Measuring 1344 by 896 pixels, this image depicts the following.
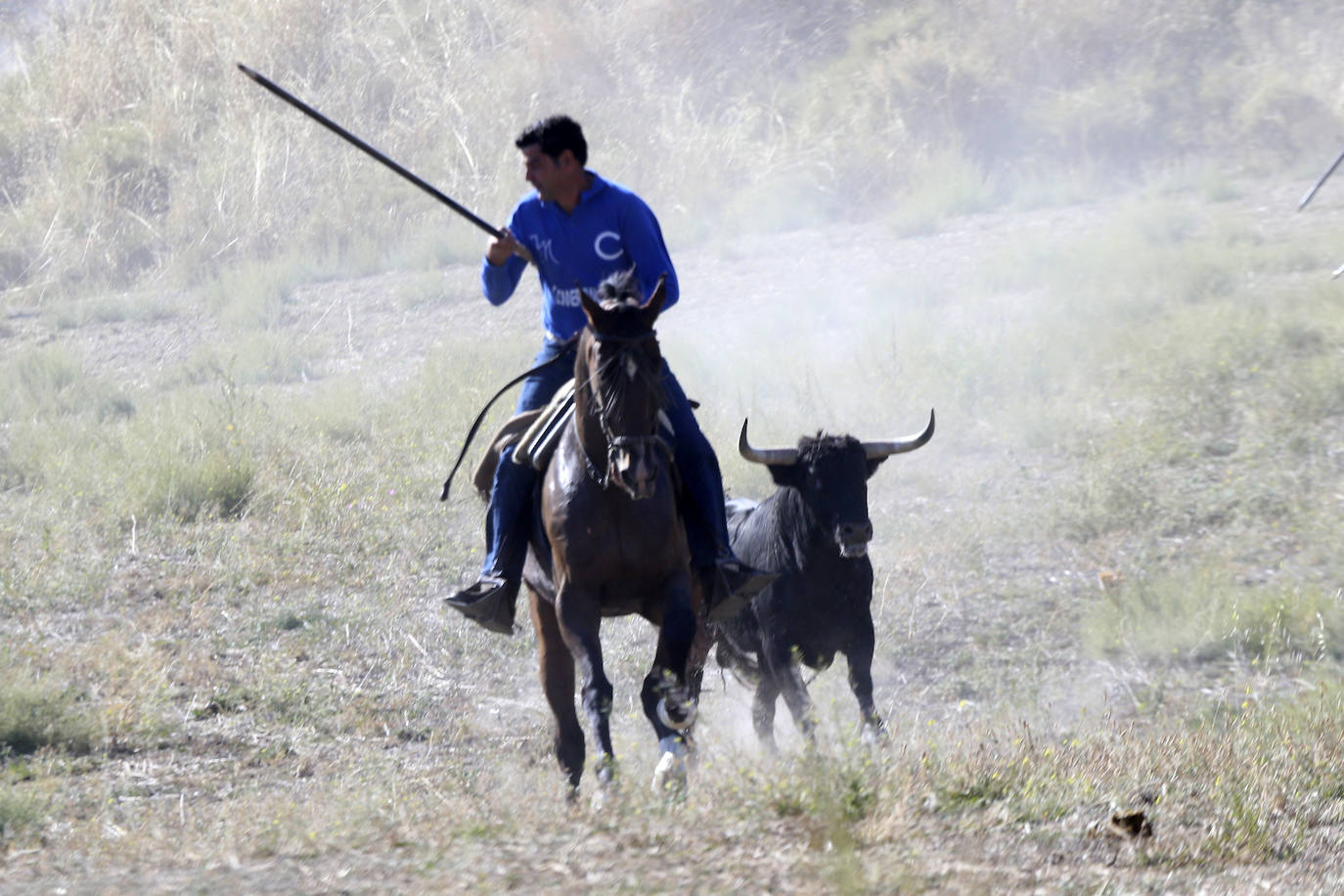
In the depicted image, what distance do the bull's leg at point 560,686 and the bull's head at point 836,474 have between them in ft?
4.83

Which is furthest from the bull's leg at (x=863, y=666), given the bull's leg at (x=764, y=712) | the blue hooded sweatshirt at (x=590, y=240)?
the blue hooded sweatshirt at (x=590, y=240)

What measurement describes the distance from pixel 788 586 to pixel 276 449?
7570mm

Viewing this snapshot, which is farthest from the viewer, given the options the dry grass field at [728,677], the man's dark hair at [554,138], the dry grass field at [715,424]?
the man's dark hair at [554,138]

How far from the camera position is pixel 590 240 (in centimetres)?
679

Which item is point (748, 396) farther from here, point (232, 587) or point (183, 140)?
point (183, 140)

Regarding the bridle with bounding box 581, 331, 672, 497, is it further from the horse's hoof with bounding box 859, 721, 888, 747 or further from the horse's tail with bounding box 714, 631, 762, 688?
the horse's tail with bounding box 714, 631, 762, 688

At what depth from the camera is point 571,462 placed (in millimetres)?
6484

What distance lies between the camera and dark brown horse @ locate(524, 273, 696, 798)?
5941 millimetres

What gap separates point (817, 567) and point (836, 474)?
0.52m

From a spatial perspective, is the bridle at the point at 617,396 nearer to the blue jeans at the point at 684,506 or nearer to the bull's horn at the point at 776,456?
the blue jeans at the point at 684,506

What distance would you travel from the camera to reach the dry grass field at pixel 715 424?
5605mm

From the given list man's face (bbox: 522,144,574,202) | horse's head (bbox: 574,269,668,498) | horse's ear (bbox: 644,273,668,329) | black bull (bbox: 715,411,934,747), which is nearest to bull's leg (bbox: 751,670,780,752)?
black bull (bbox: 715,411,934,747)

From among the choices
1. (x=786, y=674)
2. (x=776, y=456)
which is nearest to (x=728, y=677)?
(x=786, y=674)

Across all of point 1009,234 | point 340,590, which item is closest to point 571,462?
point 340,590
